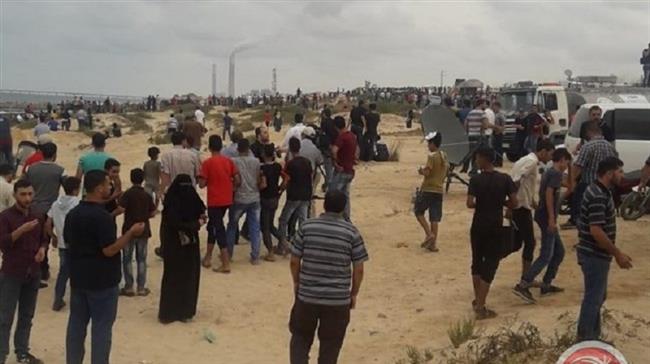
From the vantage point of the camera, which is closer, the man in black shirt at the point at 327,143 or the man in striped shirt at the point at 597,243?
the man in striped shirt at the point at 597,243

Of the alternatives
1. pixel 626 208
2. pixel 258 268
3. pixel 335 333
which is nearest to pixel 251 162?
pixel 258 268

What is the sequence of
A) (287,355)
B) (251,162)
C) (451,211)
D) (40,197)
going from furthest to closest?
(451,211) → (251,162) → (40,197) → (287,355)

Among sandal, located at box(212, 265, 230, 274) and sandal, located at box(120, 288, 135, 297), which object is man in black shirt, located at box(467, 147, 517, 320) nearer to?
sandal, located at box(212, 265, 230, 274)

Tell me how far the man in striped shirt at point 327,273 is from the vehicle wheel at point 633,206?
21.6ft

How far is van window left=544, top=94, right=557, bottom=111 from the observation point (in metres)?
21.1

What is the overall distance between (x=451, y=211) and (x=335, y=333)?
8838 millimetres

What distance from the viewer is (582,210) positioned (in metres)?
6.20

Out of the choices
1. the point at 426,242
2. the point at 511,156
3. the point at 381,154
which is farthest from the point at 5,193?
the point at 511,156

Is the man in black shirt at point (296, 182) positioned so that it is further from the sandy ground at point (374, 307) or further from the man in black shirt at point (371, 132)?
the man in black shirt at point (371, 132)

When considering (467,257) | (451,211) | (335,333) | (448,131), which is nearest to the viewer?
(335,333)

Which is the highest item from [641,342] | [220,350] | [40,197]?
[40,197]

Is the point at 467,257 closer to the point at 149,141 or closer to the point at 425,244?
the point at 425,244

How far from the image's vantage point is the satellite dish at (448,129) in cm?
1557

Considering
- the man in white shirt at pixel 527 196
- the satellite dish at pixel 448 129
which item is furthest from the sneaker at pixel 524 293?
the satellite dish at pixel 448 129
